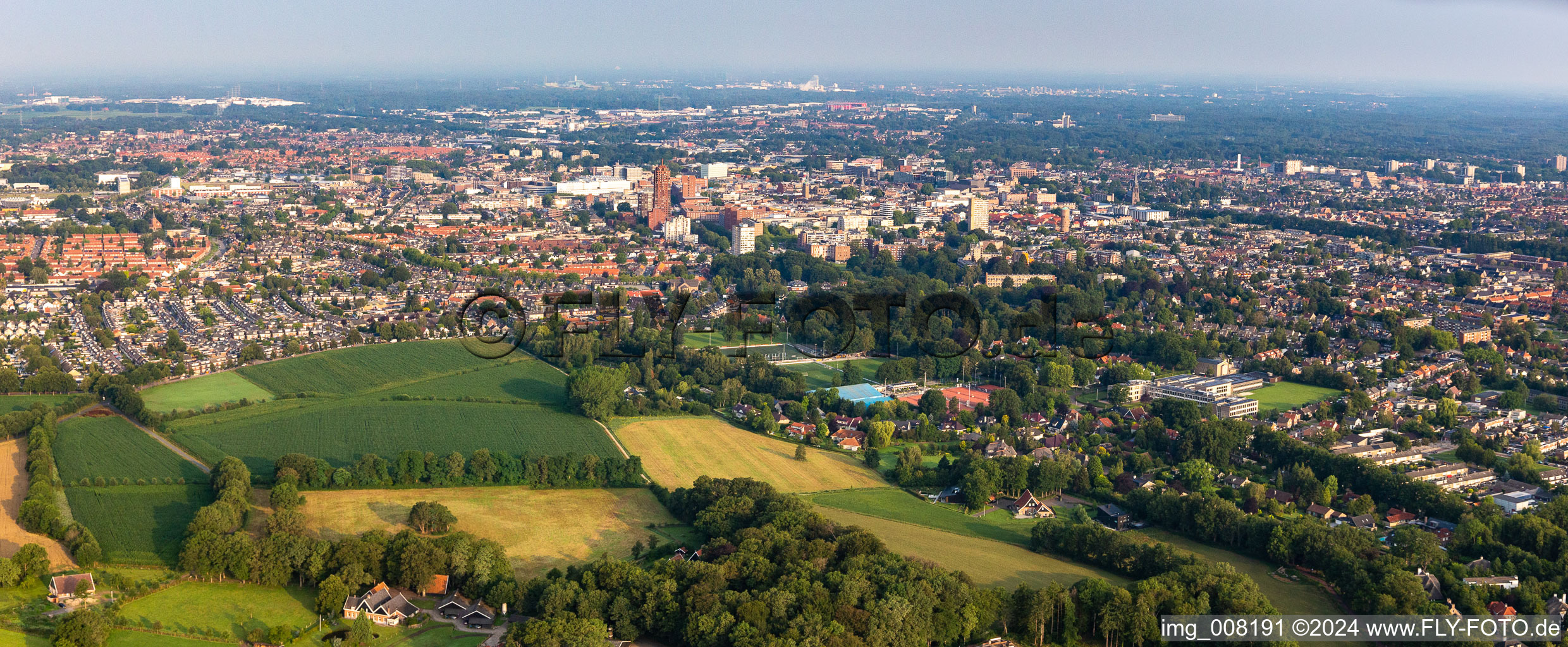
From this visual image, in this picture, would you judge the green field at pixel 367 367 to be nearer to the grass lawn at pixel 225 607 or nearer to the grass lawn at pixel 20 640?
the grass lawn at pixel 225 607

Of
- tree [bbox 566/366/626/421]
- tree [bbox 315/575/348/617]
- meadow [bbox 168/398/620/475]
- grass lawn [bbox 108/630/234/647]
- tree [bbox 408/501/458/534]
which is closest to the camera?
grass lawn [bbox 108/630/234/647]

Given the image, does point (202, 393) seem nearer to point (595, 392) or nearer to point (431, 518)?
point (595, 392)

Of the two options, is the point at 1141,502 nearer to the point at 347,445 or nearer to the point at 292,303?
the point at 347,445

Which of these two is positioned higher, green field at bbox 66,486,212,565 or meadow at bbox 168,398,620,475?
green field at bbox 66,486,212,565

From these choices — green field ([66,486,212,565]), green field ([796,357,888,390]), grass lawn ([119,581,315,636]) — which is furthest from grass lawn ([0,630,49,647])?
green field ([796,357,888,390])

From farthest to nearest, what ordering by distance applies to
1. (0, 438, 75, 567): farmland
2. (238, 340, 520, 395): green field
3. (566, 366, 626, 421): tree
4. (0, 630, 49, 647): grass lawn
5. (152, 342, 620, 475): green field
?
(238, 340, 520, 395): green field < (566, 366, 626, 421): tree < (152, 342, 620, 475): green field < (0, 438, 75, 567): farmland < (0, 630, 49, 647): grass lawn

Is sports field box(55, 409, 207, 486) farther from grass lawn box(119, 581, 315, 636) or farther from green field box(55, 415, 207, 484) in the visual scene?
grass lawn box(119, 581, 315, 636)

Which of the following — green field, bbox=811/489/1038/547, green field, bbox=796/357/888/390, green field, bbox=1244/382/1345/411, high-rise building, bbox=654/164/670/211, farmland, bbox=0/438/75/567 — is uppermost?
high-rise building, bbox=654/164/670/211

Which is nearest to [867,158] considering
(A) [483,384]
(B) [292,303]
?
(B) [292,303]
